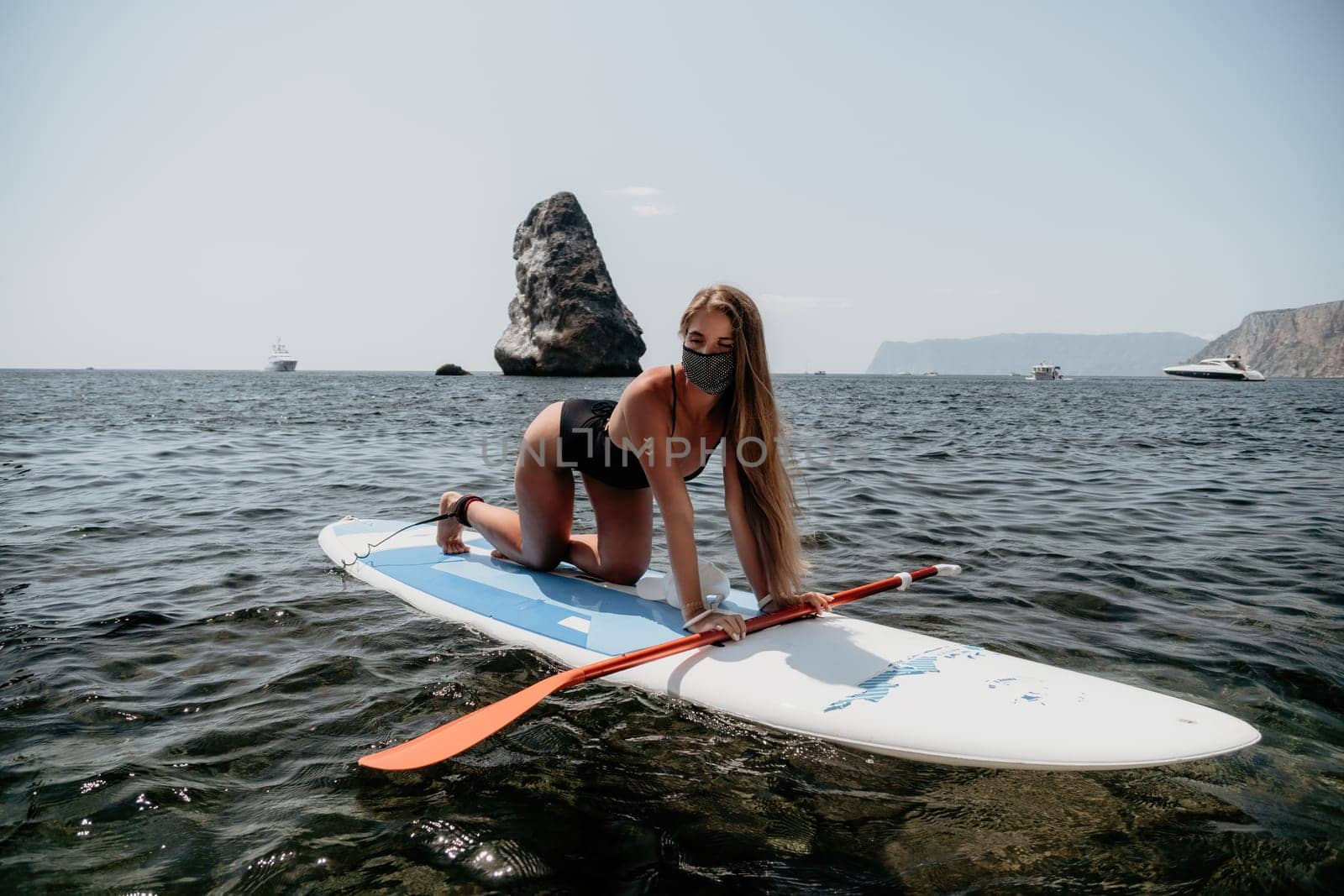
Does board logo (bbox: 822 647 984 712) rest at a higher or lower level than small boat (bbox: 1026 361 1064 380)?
lower

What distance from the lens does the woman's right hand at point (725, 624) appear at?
3.29m

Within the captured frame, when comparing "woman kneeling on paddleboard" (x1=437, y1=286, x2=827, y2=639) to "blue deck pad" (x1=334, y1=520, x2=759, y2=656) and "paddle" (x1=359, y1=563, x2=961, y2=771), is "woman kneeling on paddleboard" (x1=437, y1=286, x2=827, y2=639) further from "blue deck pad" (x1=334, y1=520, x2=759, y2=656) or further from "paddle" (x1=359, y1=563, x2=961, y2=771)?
"blue deck pad" (x1=334, y1=520, x2=759, y2=656)

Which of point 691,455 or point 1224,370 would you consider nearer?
point 691,455

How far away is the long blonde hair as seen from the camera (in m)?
3.16

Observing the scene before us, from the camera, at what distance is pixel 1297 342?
422ft

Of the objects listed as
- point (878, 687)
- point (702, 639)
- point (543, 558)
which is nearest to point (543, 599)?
point (543, 558)

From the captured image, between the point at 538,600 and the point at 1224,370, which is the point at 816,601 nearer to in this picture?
the point at 538,600

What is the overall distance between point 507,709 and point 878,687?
145cm

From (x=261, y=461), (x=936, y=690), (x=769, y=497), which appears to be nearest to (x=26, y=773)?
(x=769, y=497)

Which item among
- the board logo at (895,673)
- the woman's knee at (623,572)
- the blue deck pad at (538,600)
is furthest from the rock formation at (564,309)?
the board logo at (895,673)

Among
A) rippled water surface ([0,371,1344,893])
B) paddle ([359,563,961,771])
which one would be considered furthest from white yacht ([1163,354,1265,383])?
paddle ([359,563,961,771])

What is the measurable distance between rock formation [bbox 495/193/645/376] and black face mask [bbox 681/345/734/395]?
61793mm

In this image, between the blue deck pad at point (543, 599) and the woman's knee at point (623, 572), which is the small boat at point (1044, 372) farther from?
the blue deck pad at point (543, 599)

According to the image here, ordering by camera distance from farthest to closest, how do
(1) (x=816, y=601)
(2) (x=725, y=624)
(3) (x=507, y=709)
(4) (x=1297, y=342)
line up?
(4) (x=1297, y=342)
(1) (x=816, y=601)
(2) (x=725, y=624)
(3) (x=507, y=709)
